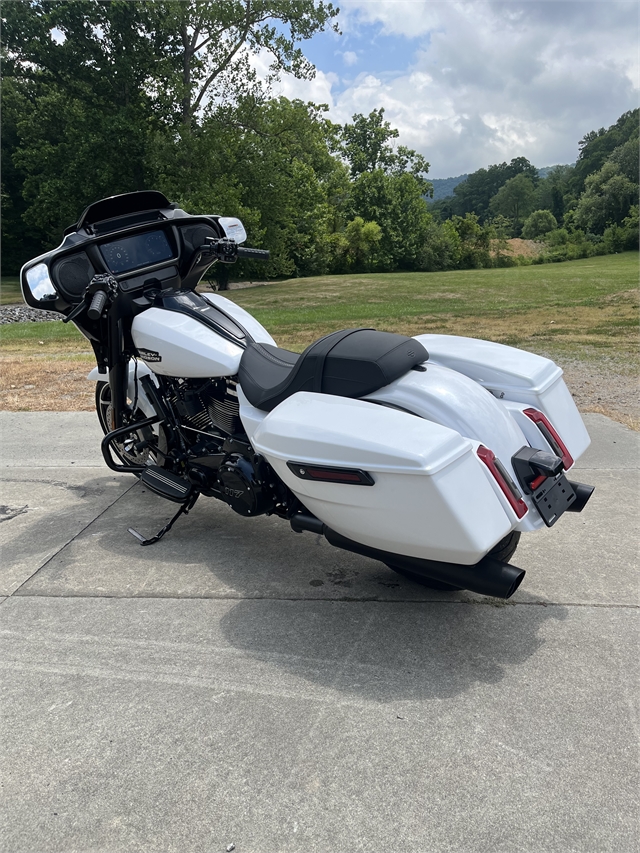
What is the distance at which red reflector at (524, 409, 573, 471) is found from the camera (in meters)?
2.74

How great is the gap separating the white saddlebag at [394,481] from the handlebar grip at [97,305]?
4.34ft

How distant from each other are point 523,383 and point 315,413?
948 mm

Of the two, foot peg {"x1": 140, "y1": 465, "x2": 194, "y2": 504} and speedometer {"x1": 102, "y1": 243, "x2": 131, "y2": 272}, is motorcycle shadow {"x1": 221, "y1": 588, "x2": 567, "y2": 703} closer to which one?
foot peg {"x1": 140, "y1": 465, "x2": 194, "y2": 504}

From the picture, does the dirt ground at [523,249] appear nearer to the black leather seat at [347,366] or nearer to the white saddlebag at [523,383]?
the white saddlebag at [523,383]

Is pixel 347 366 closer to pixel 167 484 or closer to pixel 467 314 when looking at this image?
pixel 167 484

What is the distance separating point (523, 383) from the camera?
2.85 m

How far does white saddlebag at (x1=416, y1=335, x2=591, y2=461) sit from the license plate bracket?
203mm

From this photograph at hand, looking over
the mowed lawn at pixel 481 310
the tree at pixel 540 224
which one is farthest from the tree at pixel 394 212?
the tree at pixel 540 224

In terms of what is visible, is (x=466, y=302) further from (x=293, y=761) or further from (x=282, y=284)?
(x=293, y=761)

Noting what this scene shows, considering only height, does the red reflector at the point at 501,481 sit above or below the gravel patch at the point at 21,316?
above

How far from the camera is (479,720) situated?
7.11 ft

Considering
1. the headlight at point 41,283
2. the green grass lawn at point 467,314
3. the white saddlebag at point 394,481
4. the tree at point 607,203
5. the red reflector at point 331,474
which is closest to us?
the white saddlebag at point 394,481

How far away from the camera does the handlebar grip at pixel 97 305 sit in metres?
3.34

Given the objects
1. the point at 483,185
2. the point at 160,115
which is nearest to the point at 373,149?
the point at 160,115
